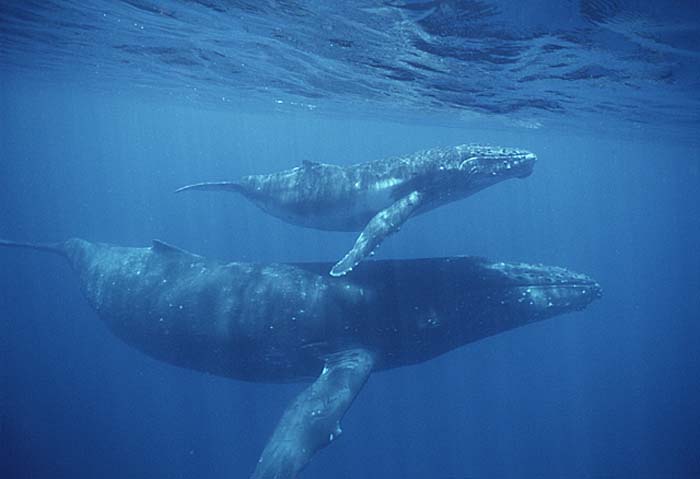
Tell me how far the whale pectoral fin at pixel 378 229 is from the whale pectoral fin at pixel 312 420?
5.83 feet

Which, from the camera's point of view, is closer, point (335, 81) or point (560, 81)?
point (560, 81)

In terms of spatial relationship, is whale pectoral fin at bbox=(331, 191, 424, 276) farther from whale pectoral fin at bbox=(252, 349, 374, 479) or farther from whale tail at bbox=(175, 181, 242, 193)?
whale tail at bbox=(175, 181, 242, 193)

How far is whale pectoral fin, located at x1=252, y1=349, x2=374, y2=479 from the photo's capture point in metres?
6.88

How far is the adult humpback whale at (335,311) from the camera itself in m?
9.53

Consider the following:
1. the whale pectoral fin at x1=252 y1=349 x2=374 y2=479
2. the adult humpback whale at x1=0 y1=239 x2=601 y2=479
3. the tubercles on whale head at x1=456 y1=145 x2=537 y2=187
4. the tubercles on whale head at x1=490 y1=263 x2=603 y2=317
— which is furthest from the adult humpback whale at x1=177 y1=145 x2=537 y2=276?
the whale pectoral fin at x1=252 y1=349 x2=374 y2=479

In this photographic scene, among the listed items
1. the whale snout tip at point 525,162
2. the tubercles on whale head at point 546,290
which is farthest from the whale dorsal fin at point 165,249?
the whale snout tip at point 525,162

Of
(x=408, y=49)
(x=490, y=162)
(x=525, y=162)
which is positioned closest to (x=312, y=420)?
(x=490, y=162)

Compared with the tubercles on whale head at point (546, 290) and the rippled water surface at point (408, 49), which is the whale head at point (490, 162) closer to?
the tubercles on whale head at point (546, 290)

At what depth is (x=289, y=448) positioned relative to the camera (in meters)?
7.07

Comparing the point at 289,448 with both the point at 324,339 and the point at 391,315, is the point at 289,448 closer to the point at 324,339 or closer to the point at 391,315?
the point at 324,339

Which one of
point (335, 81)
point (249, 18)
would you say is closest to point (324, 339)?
point (249, 18)

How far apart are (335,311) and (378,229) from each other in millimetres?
2026

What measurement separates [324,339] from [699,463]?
26145mm

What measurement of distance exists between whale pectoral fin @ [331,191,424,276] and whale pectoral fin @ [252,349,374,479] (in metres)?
1.78
